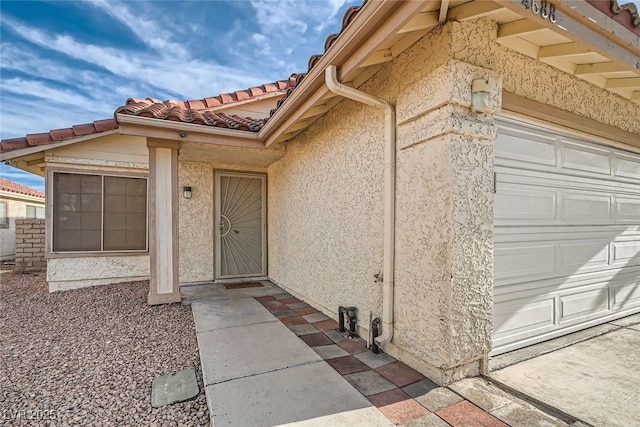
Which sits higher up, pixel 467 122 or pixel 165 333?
pixel 467 122

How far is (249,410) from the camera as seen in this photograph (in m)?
3.07

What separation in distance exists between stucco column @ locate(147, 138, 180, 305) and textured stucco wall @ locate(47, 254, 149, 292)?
3.63 m

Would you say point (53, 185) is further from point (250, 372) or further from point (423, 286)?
point (423, 286)

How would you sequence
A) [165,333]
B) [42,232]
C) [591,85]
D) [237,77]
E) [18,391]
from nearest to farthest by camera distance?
[18,391]
[591,85]
[165,333]
[42,232]
[237,77]

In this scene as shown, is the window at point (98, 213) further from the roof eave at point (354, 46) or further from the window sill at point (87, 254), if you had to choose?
the roof eave at point (354, 46)

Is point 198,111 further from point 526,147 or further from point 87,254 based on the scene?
point 526,147

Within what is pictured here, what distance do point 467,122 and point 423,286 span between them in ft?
6.98

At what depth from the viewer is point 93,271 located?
373 inches

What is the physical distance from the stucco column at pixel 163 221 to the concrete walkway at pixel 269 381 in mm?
1856

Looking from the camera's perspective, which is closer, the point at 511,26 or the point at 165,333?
the point at 511,26

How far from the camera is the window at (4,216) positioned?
18312 millimetres

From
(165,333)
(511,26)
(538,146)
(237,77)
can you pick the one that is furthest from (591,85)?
(237,77)

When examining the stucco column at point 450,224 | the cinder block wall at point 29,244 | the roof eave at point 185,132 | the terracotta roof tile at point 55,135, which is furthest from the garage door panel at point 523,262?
the cinder block wall at point 29,244

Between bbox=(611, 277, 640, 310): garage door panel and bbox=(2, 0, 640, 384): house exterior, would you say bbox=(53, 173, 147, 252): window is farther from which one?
bbox=(611, 277, 640, 310): garage door panel
